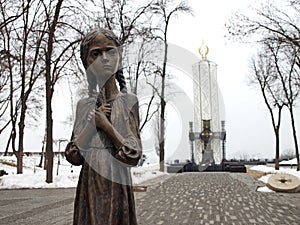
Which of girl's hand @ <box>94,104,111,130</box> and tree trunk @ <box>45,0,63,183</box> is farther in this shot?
tree trunk @ <box>45,0,63,183</box>

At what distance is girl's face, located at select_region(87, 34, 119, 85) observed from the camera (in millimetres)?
Answer: 2838

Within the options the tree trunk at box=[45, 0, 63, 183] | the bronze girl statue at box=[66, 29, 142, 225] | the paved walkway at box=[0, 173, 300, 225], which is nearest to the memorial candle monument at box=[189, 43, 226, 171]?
the tree trunk at box=[45, 0, 63, 183]

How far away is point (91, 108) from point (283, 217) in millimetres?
6909

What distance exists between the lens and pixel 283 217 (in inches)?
→ 330

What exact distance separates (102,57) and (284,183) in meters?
13.1

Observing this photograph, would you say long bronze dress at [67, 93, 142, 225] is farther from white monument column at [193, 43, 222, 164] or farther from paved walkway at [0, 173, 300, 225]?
white monument column at [193, 43, 222, 164]

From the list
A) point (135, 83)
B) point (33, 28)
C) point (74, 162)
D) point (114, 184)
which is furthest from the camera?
point (135, 83)

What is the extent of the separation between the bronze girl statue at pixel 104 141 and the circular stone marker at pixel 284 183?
41.3ft

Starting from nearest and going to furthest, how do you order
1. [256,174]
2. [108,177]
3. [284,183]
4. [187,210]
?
[108,177] < [187,210] < [284,183] < [256,174]

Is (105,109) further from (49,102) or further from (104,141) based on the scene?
(49,102)

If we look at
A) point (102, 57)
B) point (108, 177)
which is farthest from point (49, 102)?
point (108, 177)

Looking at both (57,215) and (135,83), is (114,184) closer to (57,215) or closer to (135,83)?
(57,215)

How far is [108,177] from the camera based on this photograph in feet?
8.56

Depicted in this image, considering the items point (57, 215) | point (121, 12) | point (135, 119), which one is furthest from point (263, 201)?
point (121, 12)
